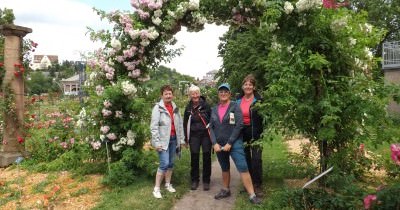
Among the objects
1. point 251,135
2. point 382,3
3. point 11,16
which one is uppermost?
point 382,3

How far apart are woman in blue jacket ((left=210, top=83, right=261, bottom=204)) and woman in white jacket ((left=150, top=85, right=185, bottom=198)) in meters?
0.64

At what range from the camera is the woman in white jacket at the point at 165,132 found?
5.66 m

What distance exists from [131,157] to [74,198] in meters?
1.08

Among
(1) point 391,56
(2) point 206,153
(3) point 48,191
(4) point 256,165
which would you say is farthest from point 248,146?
(1) point 391,56

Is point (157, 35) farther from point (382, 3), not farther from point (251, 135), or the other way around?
point (382, 3)

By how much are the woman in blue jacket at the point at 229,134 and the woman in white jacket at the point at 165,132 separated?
64cm

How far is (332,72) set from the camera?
197 inches

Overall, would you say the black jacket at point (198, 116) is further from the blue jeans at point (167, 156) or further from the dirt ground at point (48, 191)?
the dirt ground at point (48, 191)

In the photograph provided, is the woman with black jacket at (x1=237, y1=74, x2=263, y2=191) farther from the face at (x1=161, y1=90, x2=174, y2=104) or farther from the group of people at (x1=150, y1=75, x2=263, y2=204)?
the face at (x1=161, y1=90, x2=174, y2=104)

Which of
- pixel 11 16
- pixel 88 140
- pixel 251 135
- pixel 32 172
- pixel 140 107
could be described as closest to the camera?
pixel 251 135

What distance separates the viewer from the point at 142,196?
5.63 metres

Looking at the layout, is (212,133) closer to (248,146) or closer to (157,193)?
(248,146)

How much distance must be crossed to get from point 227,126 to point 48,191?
314 centimetres

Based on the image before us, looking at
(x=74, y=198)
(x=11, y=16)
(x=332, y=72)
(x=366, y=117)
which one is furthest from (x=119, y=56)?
(x=11, y=16)
